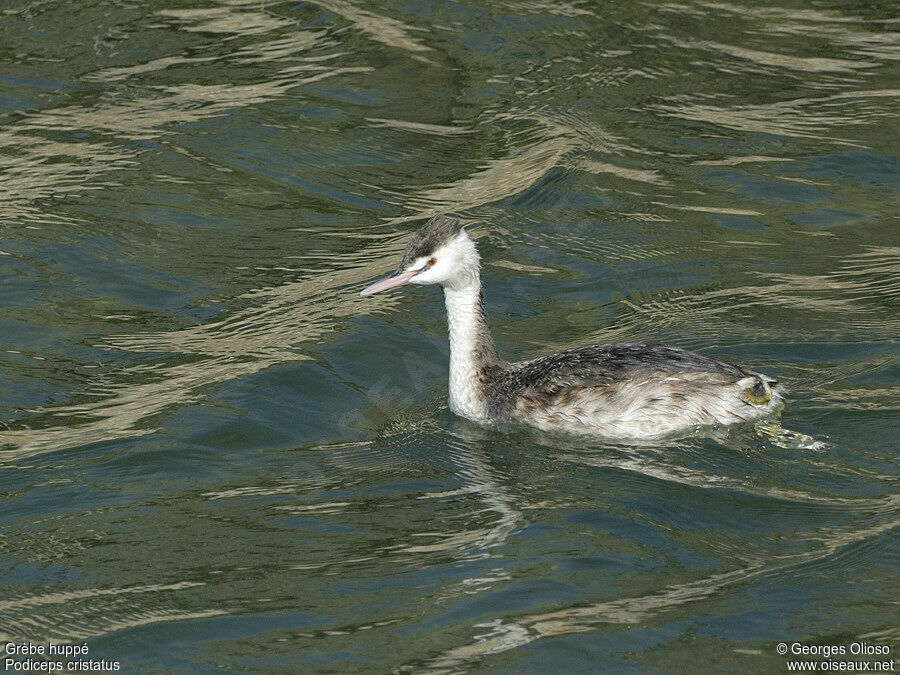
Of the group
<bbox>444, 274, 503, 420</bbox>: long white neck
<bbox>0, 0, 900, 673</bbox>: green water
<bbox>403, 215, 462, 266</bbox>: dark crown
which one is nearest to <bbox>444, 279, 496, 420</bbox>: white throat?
<bbox>444, 274, 503, 420</bbox>: long white neck

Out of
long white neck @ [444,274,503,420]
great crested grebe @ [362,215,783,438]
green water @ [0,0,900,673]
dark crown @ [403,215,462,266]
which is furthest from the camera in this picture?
→ long white neck @ [444,274,503,420]

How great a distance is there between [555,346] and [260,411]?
2195 millimetres

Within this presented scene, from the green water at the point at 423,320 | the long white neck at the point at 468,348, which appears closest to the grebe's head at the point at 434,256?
the long white neck at the point at 468,348

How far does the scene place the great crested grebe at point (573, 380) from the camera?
25.7 feet

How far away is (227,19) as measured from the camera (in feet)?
45.2

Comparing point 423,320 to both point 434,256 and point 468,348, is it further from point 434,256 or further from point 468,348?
point 434,256

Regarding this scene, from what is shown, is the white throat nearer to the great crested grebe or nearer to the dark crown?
the great crested grebe

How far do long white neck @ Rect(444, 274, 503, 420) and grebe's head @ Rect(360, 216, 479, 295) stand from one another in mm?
183

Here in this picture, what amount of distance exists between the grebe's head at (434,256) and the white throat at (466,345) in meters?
0.19

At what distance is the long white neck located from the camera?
27.6 feet

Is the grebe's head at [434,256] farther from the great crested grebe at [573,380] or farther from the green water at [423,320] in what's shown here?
the green water at [423,320]

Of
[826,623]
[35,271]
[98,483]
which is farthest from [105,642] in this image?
[35,271]

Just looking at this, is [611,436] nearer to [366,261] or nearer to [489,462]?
[489,462]

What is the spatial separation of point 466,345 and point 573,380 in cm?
82
